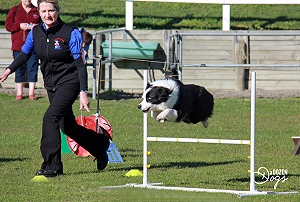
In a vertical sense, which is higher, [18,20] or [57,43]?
[18,20]

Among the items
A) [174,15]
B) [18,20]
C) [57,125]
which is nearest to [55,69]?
[57,125]

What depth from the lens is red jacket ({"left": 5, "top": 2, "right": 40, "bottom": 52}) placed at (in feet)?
42.7

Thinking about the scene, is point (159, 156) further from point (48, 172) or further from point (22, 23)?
point (22, 23)

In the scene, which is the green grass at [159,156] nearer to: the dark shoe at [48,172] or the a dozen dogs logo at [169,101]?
the dark shoe at [48,172]

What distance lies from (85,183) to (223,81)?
9202 mm

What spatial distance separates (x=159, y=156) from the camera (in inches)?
354

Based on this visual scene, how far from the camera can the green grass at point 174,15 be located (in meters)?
18.4

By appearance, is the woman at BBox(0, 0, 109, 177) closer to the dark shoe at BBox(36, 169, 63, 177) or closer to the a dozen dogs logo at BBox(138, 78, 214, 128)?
the dark shoe at BBox(36, 169, 63, 177)

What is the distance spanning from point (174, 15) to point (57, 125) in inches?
515

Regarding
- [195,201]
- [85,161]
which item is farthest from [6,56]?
[195,201]

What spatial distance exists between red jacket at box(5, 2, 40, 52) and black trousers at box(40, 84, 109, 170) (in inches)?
241

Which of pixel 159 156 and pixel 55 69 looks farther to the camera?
pixel 159 156

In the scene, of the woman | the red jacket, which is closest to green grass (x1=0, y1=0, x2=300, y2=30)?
the red jacket

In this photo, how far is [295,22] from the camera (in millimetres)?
18625
